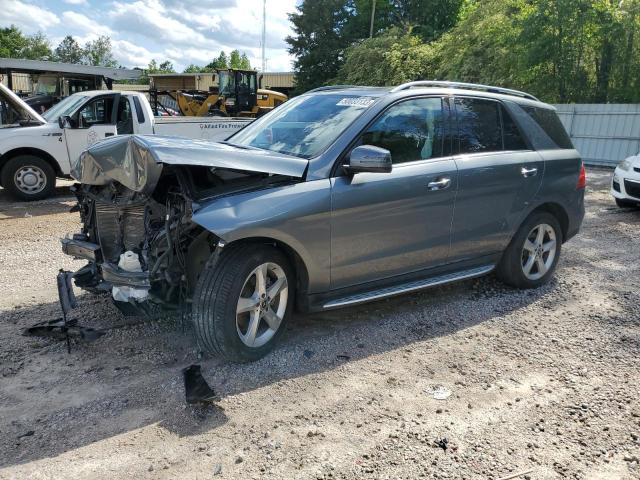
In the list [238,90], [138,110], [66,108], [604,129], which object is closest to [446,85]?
[138,110]

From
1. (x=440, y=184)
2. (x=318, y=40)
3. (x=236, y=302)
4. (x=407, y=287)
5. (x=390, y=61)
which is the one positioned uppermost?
(x=318, y=40)

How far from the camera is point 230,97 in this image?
21.6m

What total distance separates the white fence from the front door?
14861 millimetres

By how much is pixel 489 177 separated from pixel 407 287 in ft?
4.01

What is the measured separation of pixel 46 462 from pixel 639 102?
779 inches

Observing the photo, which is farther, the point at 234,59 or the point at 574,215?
the point at 234,59

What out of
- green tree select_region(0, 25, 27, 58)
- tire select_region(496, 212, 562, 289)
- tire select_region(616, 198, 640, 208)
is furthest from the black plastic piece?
green tree select_region(0, 25, 27, 58)

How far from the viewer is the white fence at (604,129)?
1695 centimetres

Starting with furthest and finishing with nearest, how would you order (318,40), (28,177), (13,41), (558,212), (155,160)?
(13,41)
(318,40)
(28,177)
(558,212)
(155,160)

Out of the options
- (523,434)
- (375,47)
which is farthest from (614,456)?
(375,47)

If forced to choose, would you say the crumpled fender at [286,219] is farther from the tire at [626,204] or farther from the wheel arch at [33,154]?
the tire at [626,204]

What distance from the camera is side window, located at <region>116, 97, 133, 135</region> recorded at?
10.0 metres

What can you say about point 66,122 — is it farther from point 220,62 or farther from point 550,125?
point 220,62

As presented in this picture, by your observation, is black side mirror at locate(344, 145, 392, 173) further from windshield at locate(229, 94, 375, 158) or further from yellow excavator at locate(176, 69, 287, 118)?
yellow excavator at locate(176, 69, 287, 118)
